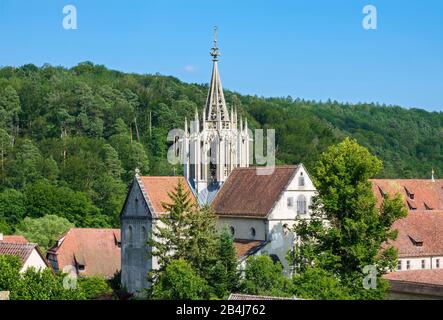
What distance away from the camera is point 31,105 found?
159500 mm

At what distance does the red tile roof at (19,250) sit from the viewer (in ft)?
180

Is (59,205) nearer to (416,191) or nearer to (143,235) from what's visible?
(416,191)

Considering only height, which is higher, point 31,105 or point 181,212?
point 31,105

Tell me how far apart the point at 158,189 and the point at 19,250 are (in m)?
14.2

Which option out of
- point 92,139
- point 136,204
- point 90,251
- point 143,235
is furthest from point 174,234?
point 92,139

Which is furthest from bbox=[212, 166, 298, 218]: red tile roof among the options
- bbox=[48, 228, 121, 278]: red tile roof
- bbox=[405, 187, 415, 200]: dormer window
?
bbox=[405, 187, 415, 200]: dormer window

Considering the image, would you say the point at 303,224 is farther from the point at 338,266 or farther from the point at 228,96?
the point at 228,96

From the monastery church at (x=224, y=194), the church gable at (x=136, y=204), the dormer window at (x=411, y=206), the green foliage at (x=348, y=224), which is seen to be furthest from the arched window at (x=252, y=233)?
the dormer window at (x=411, y=206)

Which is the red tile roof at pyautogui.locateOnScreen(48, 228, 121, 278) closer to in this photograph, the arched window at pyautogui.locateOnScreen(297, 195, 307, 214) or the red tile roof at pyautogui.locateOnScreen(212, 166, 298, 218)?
the red tile roof at pyautogui.locateOnScreen(212, 166, 298, 218)

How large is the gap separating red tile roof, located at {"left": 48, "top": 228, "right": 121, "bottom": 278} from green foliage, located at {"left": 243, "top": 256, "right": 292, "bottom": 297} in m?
30.6

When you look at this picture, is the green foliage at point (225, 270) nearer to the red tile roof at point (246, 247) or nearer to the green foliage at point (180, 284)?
the green foliage at point (180, 284)
